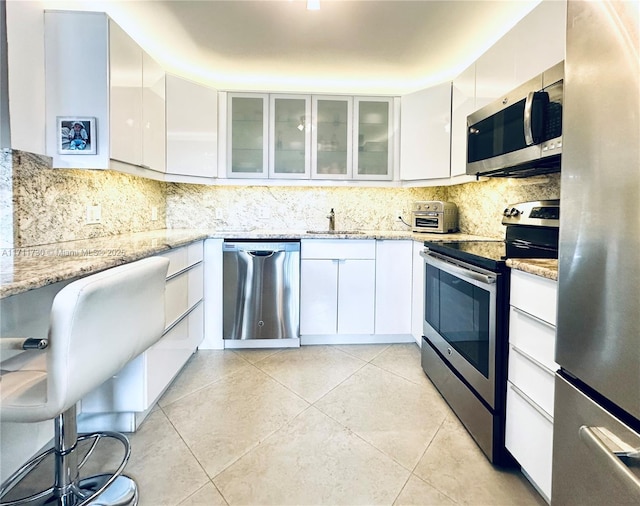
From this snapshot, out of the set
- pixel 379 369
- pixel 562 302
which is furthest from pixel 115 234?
pixel 562 302

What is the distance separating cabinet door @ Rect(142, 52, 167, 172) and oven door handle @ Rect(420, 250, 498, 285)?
196 cm

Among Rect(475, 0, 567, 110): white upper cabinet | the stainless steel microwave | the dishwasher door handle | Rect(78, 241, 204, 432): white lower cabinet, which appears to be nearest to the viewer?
the stainless steel microwave

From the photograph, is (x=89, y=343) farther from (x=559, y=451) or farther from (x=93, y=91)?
(x=93, y=91)

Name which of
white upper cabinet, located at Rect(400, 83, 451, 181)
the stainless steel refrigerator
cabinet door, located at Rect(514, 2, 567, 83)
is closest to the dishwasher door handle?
white upper cabinet, located at Rect(400, 83, 451, 181)

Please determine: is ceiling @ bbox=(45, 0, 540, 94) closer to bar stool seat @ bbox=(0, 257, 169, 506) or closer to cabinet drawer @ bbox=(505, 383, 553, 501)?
bar stool seat @ bbox=(0, 257, 169, 506)

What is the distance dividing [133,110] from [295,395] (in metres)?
1.96

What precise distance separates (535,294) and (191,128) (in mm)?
2720

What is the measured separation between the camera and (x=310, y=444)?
1681mm

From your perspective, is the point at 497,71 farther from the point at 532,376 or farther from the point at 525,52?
the point at 532,376

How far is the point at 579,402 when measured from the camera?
2.76 feet

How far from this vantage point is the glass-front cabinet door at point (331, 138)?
3.13 metres

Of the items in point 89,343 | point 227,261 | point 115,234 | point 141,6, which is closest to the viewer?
point 89,343

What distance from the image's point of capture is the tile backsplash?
166 cm

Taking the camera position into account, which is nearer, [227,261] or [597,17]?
[597,17]
